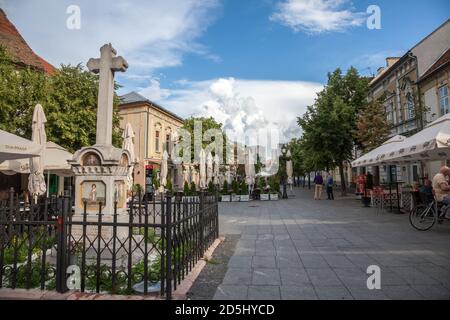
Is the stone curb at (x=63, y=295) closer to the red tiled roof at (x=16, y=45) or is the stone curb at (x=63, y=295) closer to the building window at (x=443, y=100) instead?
the red tiled roof at (x=16, y=45)

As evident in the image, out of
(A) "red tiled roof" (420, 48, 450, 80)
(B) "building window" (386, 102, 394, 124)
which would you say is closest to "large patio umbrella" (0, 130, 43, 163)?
(A) "red tiled roof" (420, 48, 450, 80)

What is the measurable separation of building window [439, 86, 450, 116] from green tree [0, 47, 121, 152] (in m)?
20.7

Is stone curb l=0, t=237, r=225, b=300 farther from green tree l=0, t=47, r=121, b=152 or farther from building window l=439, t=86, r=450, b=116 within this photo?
building window l=439, t=86, r=450, b=116

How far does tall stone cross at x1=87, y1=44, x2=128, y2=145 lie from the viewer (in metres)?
7.24

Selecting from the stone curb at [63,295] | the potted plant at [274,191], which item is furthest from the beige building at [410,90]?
the stone curb at [63,295]

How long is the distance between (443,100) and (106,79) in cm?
2115

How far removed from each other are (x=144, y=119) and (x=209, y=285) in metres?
29.5

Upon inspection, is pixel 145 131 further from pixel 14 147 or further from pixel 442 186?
pixel 442 186

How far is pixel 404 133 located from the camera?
2512 centimetres

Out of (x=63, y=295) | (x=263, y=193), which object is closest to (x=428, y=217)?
(x=63, y=295)

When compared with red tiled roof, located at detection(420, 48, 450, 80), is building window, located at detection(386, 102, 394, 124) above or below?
below

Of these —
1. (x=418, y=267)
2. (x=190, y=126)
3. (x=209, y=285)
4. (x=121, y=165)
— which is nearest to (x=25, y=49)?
(x=190, y=126)

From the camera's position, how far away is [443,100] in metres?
20.1
